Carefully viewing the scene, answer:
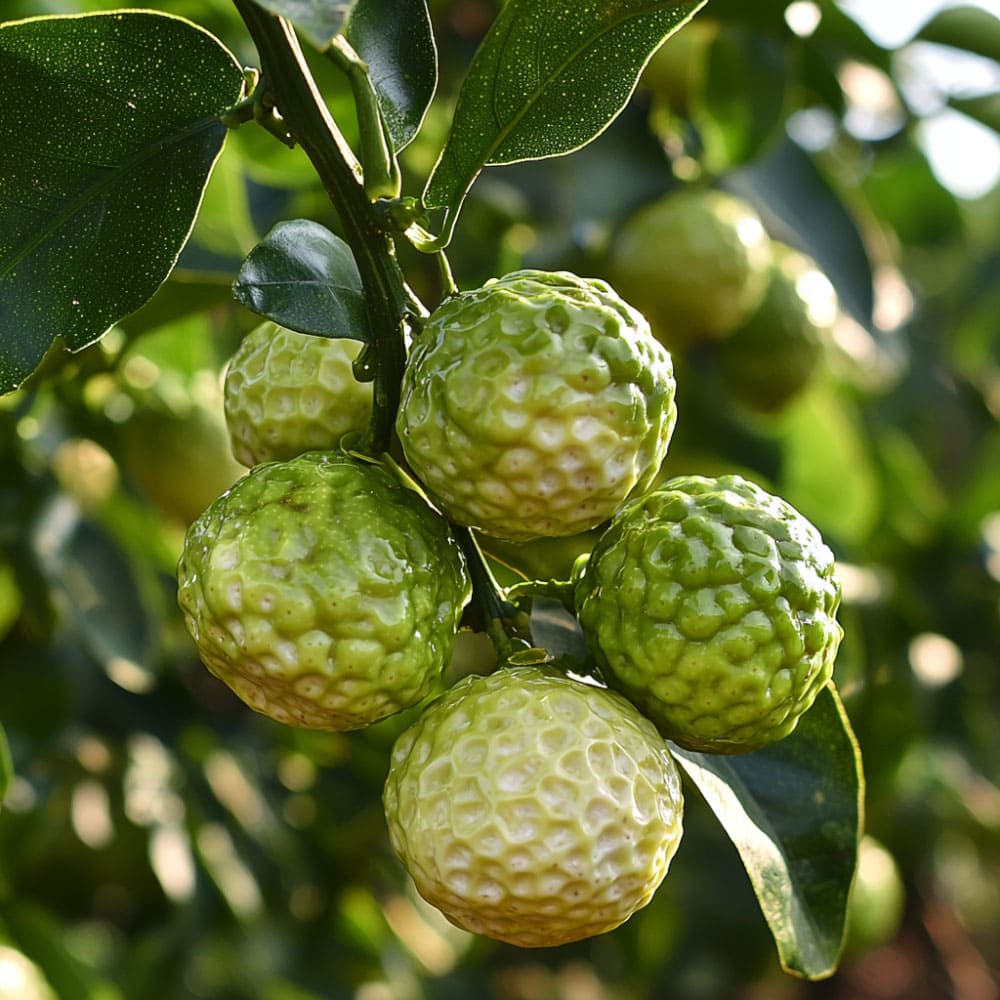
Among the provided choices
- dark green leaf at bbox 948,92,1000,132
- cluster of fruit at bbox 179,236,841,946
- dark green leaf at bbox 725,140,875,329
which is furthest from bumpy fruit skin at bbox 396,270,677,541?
dark green leaf at bbox 948,92,1000,132

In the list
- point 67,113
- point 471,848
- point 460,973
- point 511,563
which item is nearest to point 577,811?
point 471,848

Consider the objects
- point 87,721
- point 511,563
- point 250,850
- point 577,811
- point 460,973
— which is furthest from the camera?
point 460,973

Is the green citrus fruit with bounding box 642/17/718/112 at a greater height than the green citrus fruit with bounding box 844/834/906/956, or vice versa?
the green citrus fruit with bounding box 642/17/718/112

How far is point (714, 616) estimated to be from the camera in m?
0.70

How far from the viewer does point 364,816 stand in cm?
190

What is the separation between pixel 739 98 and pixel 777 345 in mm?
310

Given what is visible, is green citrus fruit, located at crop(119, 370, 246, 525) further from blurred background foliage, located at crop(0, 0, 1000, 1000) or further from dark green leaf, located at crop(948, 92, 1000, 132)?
dark green leaf, located at crop(948, 92, 1000, 132)

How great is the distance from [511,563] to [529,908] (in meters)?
0.38

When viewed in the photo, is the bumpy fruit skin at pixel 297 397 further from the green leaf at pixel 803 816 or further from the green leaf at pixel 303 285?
the green leaf at pixel 803 816

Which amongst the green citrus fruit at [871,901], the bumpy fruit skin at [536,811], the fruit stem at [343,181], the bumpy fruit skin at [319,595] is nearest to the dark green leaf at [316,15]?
the fruit stem at [343,181]

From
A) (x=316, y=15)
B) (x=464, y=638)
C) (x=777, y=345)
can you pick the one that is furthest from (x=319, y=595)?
(x=464, y=638)

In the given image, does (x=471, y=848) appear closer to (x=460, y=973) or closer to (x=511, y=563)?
(x=511, y=563)

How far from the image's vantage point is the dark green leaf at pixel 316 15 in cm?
56

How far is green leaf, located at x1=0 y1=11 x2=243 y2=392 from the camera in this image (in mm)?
729
